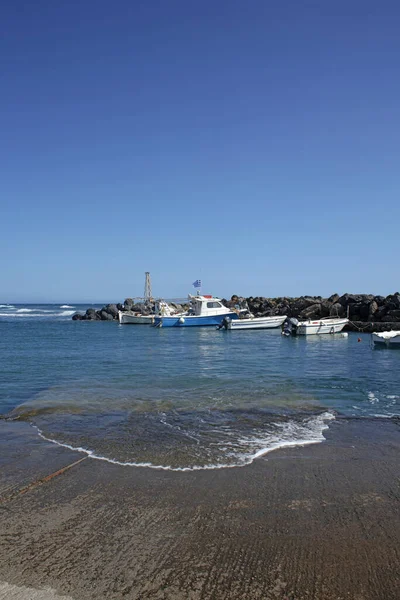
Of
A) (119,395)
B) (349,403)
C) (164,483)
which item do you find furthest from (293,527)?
(119,395)

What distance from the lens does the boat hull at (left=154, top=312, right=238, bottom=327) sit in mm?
48875

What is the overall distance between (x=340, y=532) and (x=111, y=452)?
4381mm

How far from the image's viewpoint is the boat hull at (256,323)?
1745 inches

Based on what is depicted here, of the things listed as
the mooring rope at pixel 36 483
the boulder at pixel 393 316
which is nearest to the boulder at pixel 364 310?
the boulder at pixel 393 316

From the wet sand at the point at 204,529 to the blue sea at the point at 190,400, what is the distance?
94cm

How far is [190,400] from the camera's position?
12641mm

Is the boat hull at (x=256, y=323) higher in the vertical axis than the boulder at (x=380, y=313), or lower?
lower

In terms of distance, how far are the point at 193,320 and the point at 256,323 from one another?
7642 mm

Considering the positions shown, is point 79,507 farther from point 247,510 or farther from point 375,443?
point 375,443

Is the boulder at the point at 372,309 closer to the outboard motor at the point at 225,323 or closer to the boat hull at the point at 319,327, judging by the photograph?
the boat hull at the point at 319,327

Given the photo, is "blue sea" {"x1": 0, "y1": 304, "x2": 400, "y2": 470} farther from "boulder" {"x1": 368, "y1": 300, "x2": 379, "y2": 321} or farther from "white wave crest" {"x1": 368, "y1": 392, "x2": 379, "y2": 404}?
"boulder" {"x1": 368, "y1": 300, "x2": 379, "y2": 321}

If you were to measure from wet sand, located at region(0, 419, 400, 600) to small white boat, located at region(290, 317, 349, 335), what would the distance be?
3059 centimetres

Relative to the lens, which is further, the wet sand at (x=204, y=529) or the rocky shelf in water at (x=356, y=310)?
the rocky shelf in water at (x=356, y=310)

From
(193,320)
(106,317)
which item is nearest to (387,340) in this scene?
(193,320)
